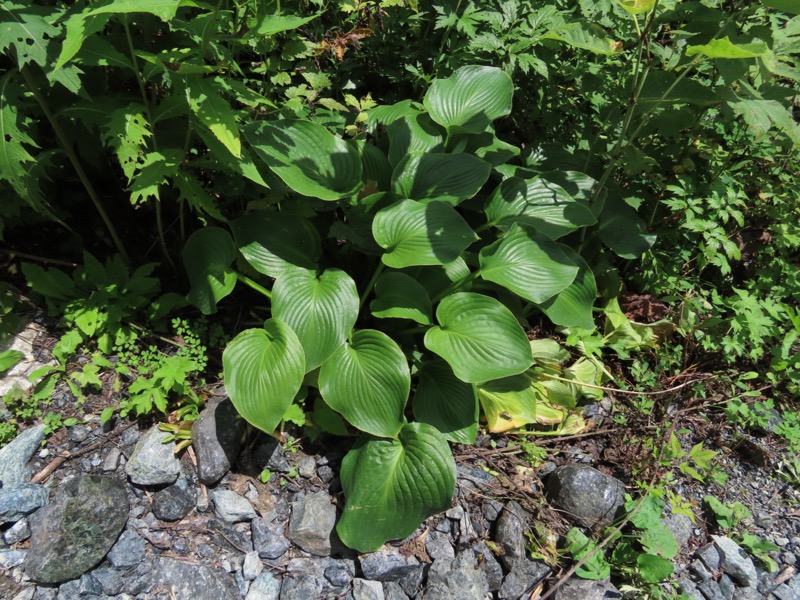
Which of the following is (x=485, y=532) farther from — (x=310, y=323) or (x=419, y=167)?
(x=419, y=167)

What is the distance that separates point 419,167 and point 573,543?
1745 millimetres

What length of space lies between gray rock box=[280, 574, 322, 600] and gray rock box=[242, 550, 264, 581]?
0.34 ft

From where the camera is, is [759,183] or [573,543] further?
[759,183]

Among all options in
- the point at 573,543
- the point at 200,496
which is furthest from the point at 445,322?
the point at 200,496

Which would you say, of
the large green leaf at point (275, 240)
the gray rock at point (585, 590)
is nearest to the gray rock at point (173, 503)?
the large green leaf at point (275, 240)

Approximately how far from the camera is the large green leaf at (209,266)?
2365mm

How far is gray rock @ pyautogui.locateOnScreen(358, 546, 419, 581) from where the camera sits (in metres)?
2.18

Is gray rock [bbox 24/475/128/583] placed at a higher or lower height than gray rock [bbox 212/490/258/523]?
higher

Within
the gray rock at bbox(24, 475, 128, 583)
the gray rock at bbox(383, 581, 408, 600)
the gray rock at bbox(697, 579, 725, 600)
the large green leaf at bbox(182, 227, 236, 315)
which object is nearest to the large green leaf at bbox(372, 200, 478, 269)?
the large green leaf at bbox(182, 227, 236, 315)

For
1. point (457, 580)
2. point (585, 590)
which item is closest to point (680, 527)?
point (585, 590)

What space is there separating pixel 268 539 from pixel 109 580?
546mm

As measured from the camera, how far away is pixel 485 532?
238 centimetres

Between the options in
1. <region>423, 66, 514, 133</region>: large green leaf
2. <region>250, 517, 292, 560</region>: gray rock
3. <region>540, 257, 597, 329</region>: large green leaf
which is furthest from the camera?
<region>423, 66, 514, 133</region>: large green leaf

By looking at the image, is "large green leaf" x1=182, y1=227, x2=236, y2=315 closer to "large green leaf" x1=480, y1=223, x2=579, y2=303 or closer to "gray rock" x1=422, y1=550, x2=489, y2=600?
"large green leaf" x1=480, y1=223, x2=579, y2=303
